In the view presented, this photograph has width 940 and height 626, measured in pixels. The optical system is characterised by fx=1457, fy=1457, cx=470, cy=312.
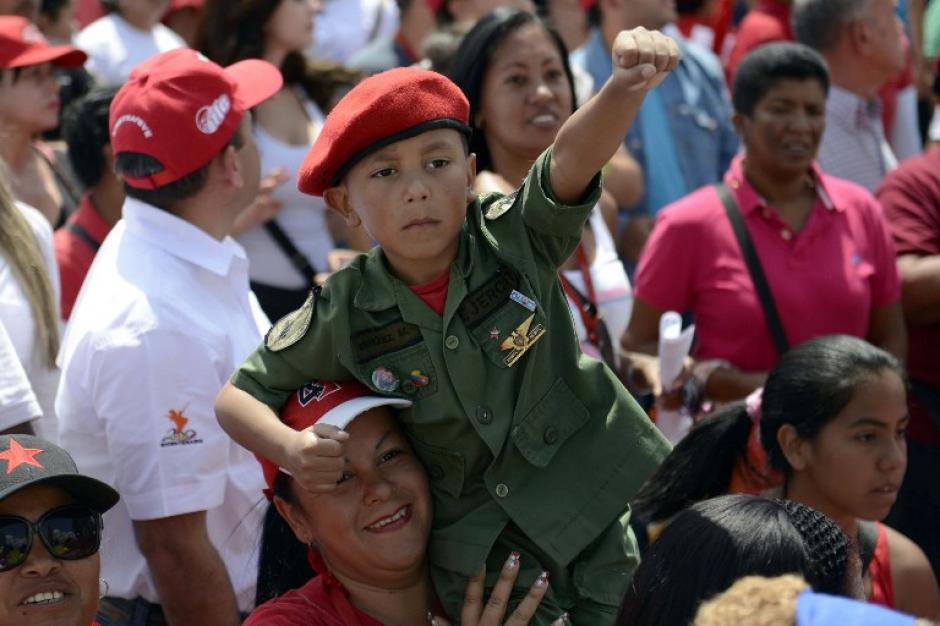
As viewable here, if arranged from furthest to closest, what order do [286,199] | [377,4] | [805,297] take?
[377,4], [286,199], [805,297]

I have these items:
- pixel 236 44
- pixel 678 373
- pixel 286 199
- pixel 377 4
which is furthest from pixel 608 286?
pixel 377 4

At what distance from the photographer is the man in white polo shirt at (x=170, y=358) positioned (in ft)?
12.1

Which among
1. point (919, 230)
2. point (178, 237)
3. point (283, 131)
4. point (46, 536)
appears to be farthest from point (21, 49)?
point (919, 230)

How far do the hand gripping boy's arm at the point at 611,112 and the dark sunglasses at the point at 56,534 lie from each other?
4.12 feet

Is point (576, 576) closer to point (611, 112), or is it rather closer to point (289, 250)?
point (611, 112)

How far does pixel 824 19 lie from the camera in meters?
6.71

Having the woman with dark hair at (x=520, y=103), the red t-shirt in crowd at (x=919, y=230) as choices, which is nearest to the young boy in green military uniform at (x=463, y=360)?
the woman with dark hair at (x=520, y=103)

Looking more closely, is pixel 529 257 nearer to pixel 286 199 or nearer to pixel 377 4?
pixel 286 199

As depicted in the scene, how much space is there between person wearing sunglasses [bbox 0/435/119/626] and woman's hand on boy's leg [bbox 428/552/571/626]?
2.70ft

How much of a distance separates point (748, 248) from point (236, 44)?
2.41 m

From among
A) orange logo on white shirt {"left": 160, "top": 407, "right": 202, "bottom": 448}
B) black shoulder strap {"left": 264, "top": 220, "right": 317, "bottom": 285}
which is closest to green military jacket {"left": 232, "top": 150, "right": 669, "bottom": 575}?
orange logo on white shirt {"left": 160, "top": 407, "right": 202, "bottom": 448}

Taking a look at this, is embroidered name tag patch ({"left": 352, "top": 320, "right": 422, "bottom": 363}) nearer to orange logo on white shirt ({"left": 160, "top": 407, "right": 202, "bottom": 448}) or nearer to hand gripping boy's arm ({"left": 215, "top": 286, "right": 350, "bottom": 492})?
hand gripping boy's arm ({"left": 215, "top": 286, "right": 350, "bottom": 492})

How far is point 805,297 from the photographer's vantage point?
16.9 ft

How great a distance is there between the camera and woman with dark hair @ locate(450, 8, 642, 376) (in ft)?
15.3
